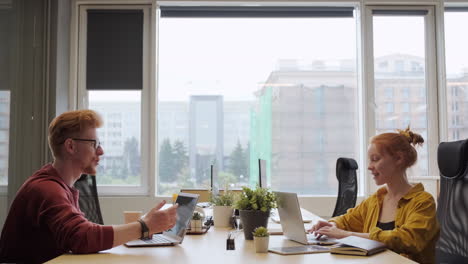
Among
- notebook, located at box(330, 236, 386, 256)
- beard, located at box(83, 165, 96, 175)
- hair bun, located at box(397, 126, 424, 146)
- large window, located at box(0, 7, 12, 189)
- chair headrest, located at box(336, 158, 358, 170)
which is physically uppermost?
large window, located at box(0, 7, 12, 189)

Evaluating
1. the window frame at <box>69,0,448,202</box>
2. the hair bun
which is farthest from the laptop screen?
the window frame at <box>69,0,448,202</box>

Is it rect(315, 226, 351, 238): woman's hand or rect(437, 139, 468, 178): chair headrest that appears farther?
rect(437, 139, 468, 178): chair headrest

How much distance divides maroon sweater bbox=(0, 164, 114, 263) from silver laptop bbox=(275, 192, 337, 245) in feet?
2.61

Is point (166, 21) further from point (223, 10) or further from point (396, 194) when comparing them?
point (396, 194)

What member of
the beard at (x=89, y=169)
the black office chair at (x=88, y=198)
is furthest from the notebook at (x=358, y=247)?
the black office chair at (x=88, y=198)

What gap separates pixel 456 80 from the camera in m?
4.80

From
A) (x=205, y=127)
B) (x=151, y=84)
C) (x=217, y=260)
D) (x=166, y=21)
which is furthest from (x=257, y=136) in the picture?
(x=217, y=260)

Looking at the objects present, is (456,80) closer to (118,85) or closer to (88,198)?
(118,85)

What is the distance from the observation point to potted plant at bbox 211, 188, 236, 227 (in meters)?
2.73

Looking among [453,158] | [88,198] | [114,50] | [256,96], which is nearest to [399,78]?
[256,96]

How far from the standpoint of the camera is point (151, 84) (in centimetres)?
469

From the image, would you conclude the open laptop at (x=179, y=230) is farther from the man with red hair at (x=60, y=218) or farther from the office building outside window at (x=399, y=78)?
the office building outside window at (x=399, y=78)

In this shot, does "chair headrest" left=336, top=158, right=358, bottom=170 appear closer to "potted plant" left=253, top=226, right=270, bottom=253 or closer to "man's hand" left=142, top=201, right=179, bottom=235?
"potted plant" left=253, top=226, right=270, bottom=253

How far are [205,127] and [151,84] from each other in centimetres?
72
